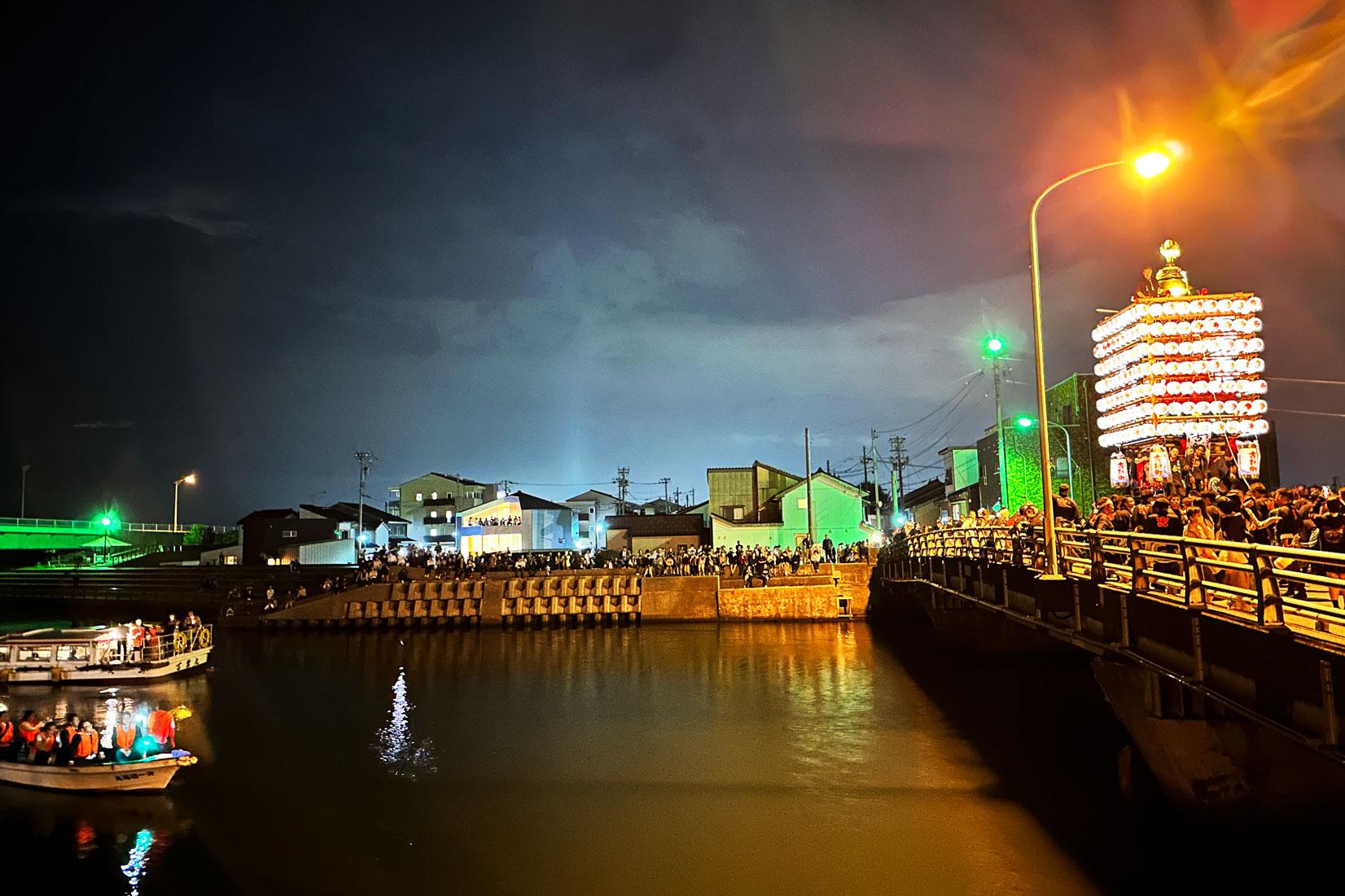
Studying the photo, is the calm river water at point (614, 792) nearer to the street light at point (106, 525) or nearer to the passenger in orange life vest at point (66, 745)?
the passenger in orange life vest at point (66, 745)

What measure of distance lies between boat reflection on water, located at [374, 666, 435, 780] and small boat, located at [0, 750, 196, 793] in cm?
Answer: 479

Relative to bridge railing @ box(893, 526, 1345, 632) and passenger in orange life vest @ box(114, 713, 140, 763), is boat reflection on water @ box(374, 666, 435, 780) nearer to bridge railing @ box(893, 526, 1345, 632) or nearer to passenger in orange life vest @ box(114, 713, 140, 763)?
passenger in orange life vest @ box(114, 713, 140, 763)

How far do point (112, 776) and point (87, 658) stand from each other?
19427mm

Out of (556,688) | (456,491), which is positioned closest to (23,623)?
(456,491)

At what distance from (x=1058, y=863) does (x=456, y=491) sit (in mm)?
72702

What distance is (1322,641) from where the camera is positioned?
8.21m

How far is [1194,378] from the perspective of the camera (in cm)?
2912

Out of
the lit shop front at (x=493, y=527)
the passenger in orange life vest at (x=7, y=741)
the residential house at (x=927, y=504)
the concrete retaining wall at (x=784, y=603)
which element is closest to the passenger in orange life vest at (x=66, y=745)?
the passenger in orange life vest at (x=7, y=741)

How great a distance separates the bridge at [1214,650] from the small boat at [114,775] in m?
19.8

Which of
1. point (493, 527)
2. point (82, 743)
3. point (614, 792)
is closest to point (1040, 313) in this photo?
point (614, 792)

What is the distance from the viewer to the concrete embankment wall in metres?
48.2

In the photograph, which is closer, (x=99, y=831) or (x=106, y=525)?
(x=99, y=831)

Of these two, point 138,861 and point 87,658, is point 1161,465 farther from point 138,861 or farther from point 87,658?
point 87,658

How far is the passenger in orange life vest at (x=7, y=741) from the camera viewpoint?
67.2 ft
